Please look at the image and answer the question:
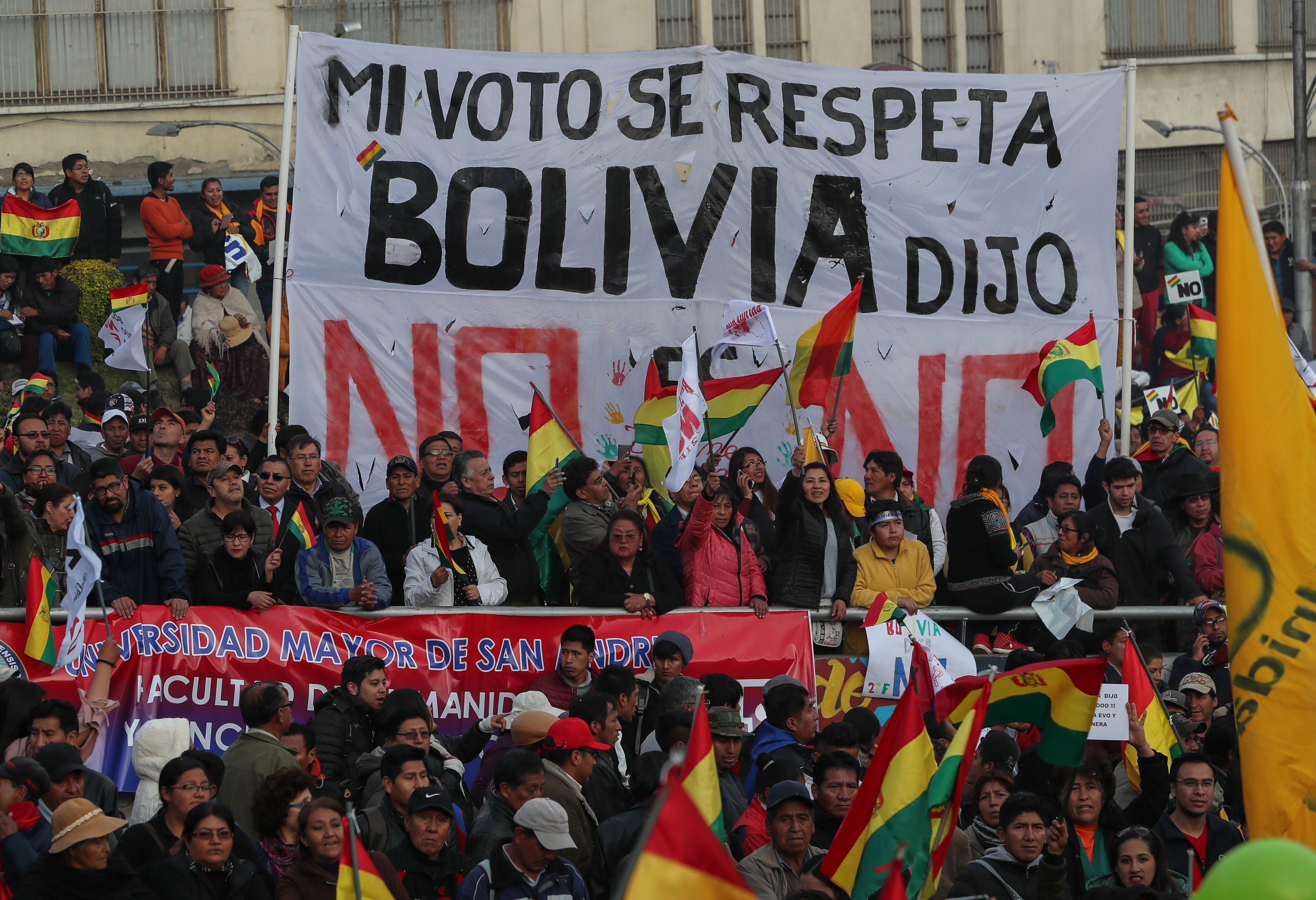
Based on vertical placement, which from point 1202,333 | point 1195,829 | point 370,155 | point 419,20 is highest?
point 419,20

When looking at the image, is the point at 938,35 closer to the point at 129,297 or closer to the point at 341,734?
the point at 129,297

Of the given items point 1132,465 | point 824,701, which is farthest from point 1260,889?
point 1132,465

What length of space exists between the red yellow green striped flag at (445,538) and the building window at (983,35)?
23.2m

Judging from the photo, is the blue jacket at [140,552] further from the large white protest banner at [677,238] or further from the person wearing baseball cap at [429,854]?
the person wearing baseball cap at [429,854]

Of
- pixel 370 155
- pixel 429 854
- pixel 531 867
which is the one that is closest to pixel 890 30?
pixel 370 155

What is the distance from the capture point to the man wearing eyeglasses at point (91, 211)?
18.0 metres

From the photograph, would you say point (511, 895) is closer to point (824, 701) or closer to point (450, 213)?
point (824, 701)

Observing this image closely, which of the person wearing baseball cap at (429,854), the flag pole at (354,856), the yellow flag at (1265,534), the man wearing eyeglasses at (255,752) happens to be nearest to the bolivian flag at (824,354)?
the man wearing eyeglasses at (255,752)

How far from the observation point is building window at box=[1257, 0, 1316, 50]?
32562 mm

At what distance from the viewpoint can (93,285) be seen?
18.1m

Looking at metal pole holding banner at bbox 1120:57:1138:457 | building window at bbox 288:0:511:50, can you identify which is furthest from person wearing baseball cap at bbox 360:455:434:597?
building window at bbox 288:0:511:50

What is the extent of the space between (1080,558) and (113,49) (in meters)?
22.3

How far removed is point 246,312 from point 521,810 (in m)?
11.0

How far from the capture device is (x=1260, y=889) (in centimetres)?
323
